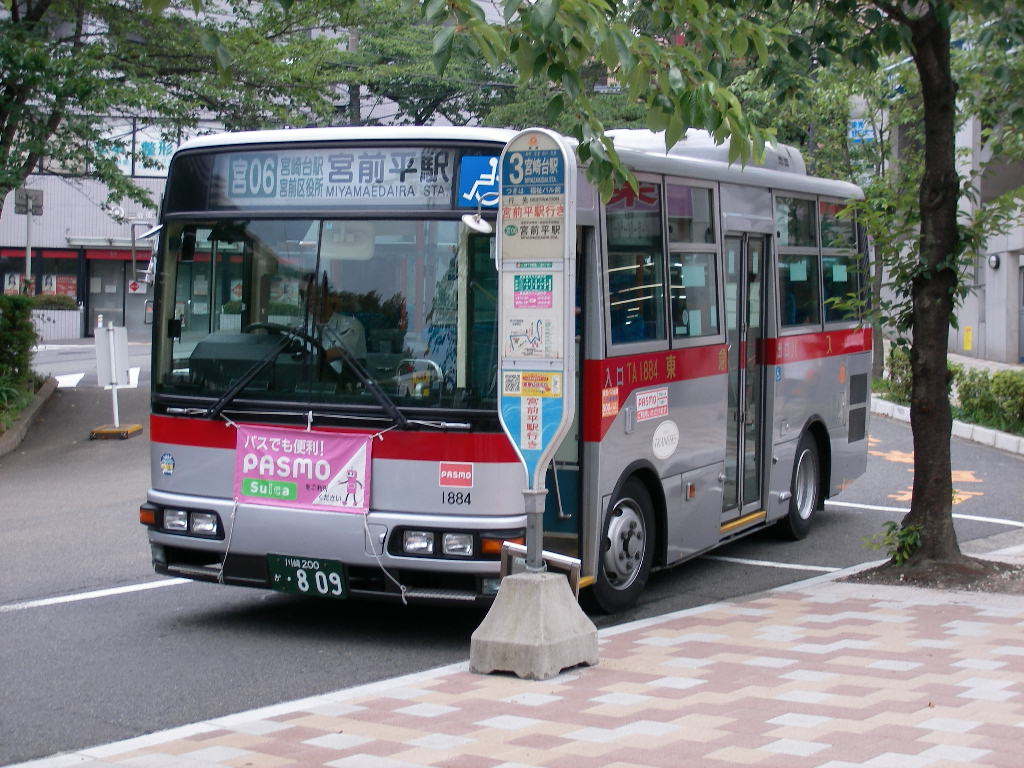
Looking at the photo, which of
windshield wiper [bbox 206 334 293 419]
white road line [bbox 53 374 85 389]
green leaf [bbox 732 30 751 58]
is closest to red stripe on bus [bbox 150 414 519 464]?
windshield wiper [bbox 206 334 293 419]

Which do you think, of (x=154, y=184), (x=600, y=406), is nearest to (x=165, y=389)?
(x=600, y=406)

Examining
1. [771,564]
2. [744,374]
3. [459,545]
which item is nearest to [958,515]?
[771,564]

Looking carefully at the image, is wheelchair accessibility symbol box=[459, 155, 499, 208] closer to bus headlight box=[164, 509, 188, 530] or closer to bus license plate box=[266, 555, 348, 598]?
bus license plate box=[266, 555, 348, 598]

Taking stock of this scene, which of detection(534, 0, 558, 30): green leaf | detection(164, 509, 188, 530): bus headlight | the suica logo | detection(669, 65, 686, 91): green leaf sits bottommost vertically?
detection(164, 509, 188, 530): bus headlight

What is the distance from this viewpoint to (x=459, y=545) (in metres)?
7.58

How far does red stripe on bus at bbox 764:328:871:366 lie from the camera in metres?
11.2

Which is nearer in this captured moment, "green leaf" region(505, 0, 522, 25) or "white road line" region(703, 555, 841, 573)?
"green leaf" region(505, 0, 522, 25)

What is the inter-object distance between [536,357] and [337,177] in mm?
1851

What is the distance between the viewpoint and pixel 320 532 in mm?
7805

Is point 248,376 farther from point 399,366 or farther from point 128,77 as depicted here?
point 128,77

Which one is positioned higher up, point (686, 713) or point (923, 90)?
point (923, 90)

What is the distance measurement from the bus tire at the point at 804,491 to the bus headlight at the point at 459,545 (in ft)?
16.3

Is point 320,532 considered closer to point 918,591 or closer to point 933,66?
point 918,591

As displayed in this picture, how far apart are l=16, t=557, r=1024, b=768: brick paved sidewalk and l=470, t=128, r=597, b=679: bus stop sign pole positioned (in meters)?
0.22
